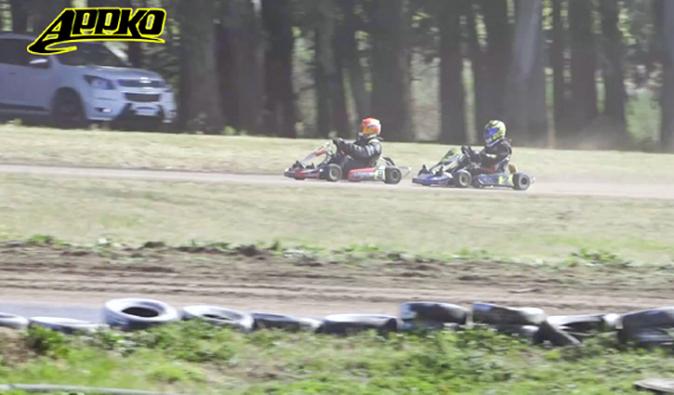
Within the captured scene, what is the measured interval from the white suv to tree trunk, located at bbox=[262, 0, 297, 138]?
5053mm

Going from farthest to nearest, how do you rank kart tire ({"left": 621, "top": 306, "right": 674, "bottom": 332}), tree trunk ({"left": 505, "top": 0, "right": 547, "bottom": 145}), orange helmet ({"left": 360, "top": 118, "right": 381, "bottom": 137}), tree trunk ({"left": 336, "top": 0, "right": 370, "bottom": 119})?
tree trunk ({"left": 336, "top": 0, "right": 370, "bottom": 119}) → tree trunk ({"left": 505, "top": 0, "right": 547, "bottom": 145}) → orange helmet ({"left": 360, "top": 118, "right": 381, "bottom": 137}) → kart tire ({"left": 621, "top": 306, "right": 674, "bottom": 332})

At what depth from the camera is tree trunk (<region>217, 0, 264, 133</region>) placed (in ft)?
102

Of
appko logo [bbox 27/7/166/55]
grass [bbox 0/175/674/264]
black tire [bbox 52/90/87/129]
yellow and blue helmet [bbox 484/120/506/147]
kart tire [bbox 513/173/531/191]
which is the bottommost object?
grass [bbox 0/175/674/264]

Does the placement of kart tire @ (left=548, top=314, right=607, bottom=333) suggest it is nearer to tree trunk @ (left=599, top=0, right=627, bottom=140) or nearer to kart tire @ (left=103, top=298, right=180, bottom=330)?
kart tire @ (left=103, top=298, right=180, bottom=330)

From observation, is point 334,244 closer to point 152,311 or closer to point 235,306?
point 235,306

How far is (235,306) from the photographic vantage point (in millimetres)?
11305

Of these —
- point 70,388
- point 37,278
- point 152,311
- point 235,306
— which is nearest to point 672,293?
point 235,306

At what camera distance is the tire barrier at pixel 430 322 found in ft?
30.1

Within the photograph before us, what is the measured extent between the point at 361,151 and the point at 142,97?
27.7 ft

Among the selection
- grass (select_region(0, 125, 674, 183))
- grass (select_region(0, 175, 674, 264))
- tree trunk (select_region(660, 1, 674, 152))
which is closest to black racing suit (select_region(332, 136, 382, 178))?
grass (select_region(0, 175, 674, 264))

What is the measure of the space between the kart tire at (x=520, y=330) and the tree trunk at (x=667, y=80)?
24.3 meters

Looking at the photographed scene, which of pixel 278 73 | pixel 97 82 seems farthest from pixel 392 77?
pixel 97 82

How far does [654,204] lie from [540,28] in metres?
13.1

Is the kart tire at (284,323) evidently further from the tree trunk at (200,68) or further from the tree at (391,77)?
the tree at (391,77)
